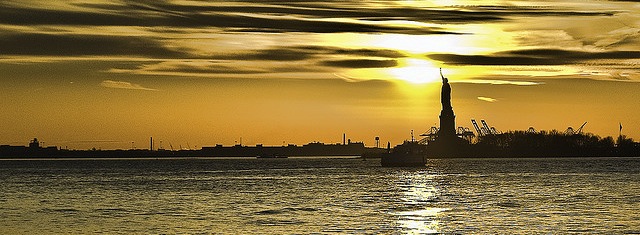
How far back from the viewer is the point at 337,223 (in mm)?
68000

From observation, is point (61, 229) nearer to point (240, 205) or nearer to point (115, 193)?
point (240, 205)

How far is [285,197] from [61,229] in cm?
3771

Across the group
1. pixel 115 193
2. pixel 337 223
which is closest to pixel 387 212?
pixel 337 223

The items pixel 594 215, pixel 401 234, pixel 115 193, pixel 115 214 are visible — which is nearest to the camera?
pixel 401 234

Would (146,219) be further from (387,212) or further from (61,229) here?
(387,212)

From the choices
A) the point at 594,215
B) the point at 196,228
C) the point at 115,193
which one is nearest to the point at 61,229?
the point at 196,228

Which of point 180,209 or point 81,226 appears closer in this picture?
point 81,226

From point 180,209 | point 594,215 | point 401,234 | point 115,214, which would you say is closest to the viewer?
point 401,234

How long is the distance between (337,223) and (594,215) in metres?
18.6

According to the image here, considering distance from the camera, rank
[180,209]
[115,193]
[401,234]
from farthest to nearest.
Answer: [115,193] < [180,209] < [401,234]

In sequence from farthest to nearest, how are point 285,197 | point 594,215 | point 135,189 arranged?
point 135,189, point 285,197, point 594,215

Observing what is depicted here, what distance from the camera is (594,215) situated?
2889 inches

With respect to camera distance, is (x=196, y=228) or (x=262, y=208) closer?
(x=196, y=228)

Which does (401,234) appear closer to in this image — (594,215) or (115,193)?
(594,215)
